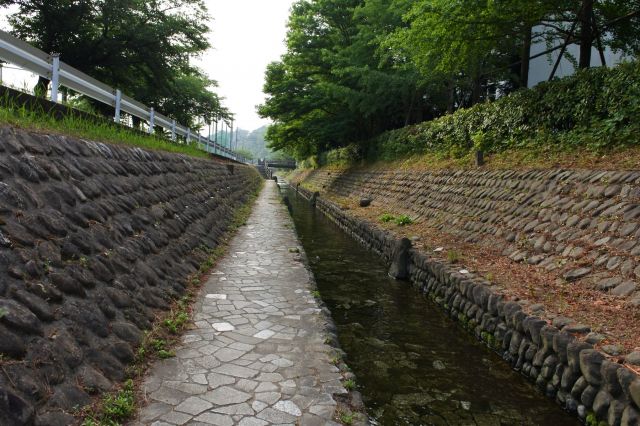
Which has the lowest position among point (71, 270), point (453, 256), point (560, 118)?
point (453, 256)

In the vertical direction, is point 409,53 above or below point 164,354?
above

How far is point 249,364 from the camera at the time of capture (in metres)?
4.30

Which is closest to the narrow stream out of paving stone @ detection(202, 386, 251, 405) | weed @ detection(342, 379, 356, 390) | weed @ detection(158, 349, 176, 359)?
weed @ detection(342, 379, 356, 390)

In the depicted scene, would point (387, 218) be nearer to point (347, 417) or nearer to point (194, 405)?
point (347, 417)

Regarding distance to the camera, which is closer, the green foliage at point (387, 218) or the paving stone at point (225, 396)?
the paving stone at point (225, 396)

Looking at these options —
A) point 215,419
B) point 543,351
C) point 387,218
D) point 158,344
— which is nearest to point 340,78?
point 387,218

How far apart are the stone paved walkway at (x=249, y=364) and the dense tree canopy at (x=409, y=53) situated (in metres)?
8.28

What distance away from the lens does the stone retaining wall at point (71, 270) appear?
115 inches

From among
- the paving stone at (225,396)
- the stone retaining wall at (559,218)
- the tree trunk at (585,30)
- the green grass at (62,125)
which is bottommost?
the paving stone at (225,396)

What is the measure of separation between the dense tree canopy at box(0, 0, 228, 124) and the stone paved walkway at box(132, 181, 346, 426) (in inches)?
697

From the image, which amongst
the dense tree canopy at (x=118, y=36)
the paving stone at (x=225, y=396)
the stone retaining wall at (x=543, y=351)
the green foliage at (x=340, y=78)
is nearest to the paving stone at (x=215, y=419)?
the paving stone at (x=225, y=396)

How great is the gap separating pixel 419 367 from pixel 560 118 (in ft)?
24.4

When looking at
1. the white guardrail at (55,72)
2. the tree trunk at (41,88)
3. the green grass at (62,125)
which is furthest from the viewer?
the tree trunk at (41,88)

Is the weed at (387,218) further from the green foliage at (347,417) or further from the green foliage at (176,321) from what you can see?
the green foliage at (347,417)
